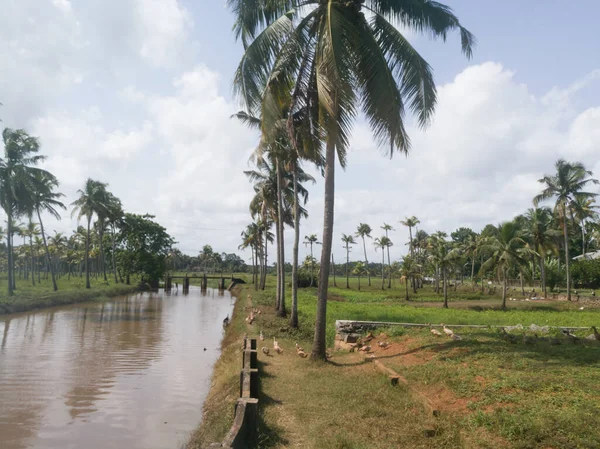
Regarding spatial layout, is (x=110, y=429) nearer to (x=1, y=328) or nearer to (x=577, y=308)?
(x=1, y=328)

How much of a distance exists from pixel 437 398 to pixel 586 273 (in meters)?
50.0

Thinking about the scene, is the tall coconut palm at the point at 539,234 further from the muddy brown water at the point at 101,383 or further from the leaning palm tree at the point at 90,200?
the leaning palm tree at the point at 90,200

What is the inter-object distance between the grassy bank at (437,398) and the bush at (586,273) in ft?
145

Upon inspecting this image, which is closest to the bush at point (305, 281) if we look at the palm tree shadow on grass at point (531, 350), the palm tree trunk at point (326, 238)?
the palm tree trunk at point (326, 238)

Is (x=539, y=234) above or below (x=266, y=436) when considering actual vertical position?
above

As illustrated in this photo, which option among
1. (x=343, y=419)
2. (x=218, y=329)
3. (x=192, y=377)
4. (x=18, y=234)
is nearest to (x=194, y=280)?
(x=18, y=234)

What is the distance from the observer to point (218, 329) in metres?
26.5

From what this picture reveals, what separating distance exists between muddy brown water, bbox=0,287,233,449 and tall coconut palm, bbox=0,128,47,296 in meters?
11.7

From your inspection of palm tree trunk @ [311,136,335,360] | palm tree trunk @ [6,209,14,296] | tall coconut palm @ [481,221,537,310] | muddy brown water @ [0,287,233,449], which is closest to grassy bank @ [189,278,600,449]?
palm tree trunk @ [311,136,335,360]

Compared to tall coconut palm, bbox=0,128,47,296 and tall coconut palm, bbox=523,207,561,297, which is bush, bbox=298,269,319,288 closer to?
tall coconut palm, bbox=523,207,561,297

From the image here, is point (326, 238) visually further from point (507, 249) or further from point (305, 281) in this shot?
point (305, 281)

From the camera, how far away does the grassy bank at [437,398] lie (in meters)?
5.65

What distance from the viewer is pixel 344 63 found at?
10250mm

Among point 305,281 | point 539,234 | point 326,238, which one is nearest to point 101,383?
point 326,238
